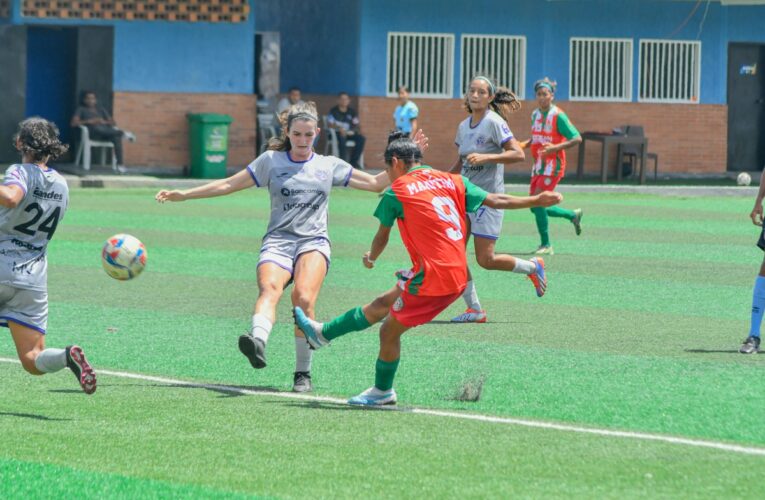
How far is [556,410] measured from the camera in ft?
29.3

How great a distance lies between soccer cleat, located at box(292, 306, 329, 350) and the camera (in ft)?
30.1

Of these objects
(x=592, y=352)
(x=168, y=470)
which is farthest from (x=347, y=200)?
(x=168, y=470)

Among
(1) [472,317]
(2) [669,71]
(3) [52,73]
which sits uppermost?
(2) [669,71]

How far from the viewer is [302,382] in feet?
31.7

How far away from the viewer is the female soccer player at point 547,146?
18.4 metres

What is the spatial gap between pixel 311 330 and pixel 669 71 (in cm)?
2780

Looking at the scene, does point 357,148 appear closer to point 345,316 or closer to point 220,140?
point 220,140

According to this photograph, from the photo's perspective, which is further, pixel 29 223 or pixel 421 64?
pixel 421 64

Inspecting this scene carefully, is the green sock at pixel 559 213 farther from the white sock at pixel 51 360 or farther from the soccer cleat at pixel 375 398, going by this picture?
the white sock at pixel 51 360

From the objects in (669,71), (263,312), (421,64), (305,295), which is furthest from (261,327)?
(669,71)

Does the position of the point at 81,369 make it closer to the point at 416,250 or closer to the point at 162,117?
the point at 416,250

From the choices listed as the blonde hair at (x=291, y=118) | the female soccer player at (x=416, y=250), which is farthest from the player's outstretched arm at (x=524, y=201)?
the blonde hair at (x=291, y=118)

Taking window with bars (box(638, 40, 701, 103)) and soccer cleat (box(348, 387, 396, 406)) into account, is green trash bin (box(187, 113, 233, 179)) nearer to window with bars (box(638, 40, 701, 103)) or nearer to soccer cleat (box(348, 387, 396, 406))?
window with bars (box(638, 40, 701, 103))

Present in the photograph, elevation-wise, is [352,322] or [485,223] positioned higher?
[485,223]
